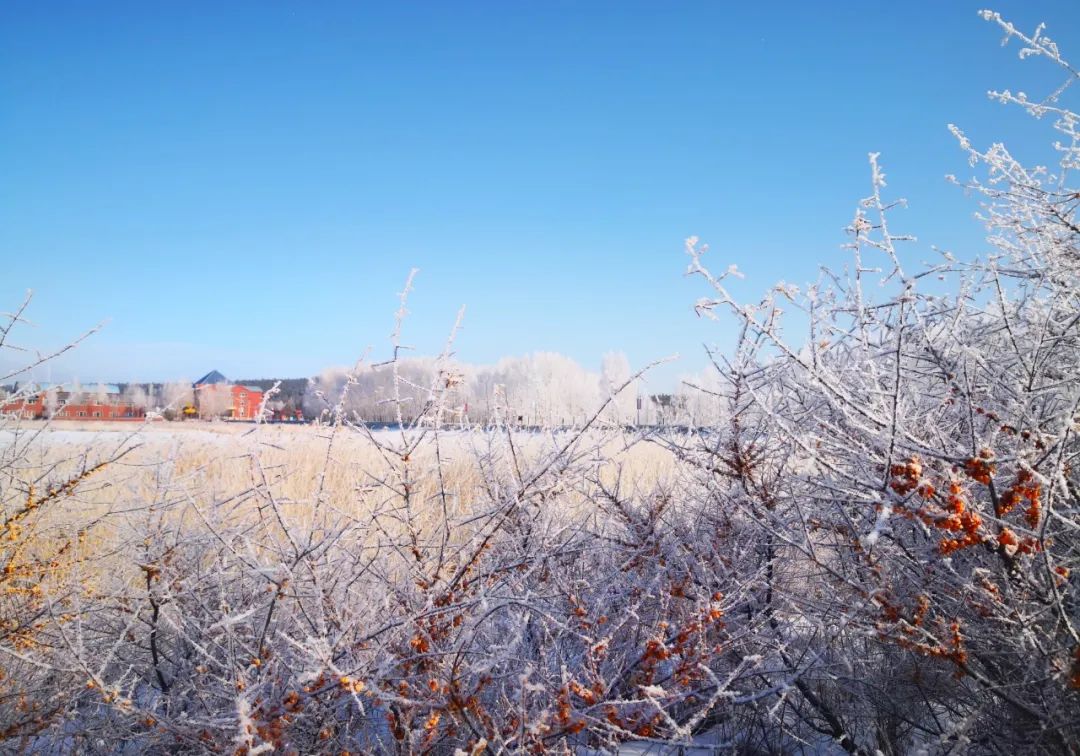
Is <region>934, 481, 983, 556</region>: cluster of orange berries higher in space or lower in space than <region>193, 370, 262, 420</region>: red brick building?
lower

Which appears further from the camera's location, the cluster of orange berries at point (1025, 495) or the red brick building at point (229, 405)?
the red brick building at point (229, 405)

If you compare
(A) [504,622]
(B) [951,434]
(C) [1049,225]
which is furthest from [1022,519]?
(A) [504,622]

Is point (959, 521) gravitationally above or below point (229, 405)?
below

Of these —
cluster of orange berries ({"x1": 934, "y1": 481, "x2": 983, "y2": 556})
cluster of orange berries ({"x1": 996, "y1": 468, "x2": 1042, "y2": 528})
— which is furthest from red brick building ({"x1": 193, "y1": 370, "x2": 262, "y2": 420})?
cluster of orange berries ({"x1": 996, "y1": 468, "x2": 1042, "y2": 528})

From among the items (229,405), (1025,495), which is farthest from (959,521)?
(229,405)

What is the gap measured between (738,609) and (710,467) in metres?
0.67

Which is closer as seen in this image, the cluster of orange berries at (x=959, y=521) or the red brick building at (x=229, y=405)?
the cluster of orange berries at (x=959, y=521)

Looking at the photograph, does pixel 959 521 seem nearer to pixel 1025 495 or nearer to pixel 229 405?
pixel 1025 495

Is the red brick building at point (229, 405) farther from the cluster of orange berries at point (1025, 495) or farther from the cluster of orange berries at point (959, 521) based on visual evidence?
the cluster of orange berries at point (1025, 495)

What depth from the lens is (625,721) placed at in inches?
89.8

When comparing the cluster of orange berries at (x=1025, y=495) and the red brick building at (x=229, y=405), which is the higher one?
the red brick building at (x=229, y=405)

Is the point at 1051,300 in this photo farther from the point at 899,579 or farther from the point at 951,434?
the point at 899,579

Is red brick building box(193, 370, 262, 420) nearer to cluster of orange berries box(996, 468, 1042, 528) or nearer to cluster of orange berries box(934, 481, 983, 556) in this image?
cluster of orange berries box(934, 481, 983, 556)

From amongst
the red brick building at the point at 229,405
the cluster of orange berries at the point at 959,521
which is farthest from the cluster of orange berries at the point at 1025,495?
the red brick building at the point at 229,405
